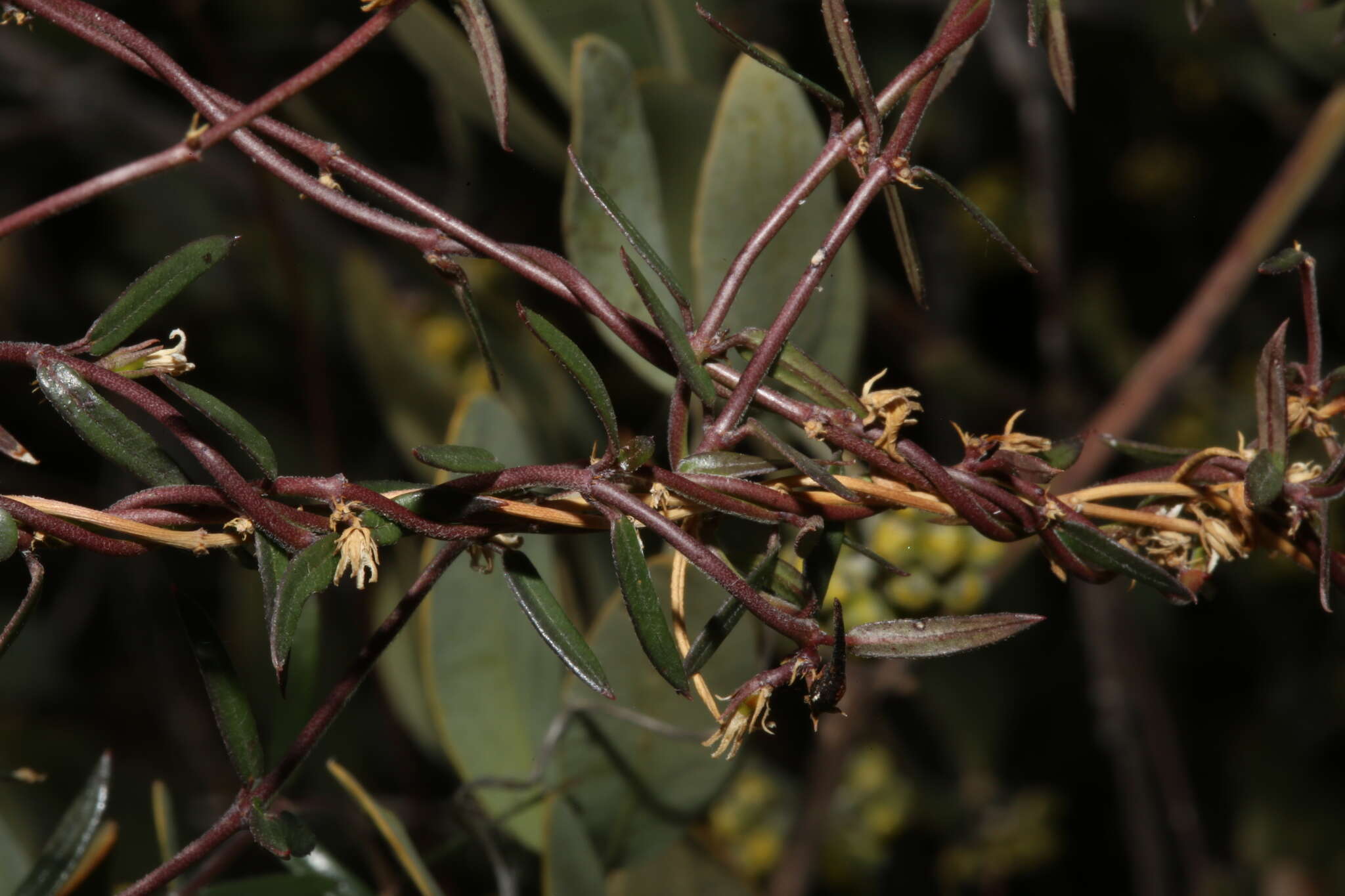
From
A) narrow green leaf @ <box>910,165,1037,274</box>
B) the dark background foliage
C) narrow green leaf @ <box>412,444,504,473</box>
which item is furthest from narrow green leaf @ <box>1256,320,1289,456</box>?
the dark background foliage

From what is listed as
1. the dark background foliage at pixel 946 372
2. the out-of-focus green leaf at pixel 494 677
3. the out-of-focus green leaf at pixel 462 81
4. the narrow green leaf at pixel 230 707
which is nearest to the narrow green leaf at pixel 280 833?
the narrow green leaf at pixel 230 707

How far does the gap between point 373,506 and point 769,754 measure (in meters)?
1.79

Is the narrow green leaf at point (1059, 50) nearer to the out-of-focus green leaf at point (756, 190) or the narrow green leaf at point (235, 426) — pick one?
the out-of-focus green leaf at point (756, 190)

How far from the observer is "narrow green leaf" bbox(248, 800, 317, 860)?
1.69 ft

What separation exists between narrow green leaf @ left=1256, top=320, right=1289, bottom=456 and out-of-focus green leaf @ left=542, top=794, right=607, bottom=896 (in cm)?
58

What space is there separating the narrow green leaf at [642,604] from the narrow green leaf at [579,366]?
0.13 ft

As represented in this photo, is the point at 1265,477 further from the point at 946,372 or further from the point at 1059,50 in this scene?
the point at 946,372

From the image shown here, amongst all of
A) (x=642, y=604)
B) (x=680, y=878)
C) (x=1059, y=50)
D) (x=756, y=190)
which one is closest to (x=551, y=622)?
(x=642, y=604)

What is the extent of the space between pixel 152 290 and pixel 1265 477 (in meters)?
0.50

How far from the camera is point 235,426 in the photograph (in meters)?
0.46

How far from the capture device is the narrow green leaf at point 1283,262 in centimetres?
50

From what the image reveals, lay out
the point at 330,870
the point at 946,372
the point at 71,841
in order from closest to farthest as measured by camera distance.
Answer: the point at 71,841, the point at 330,870, the point at 946,372

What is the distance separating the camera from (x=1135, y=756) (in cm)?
193

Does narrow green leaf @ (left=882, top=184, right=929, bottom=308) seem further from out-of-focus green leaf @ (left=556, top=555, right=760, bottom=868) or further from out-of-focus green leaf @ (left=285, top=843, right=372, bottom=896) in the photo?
out-of-focus green leaf @ (left=285, top=843, right=372, bottom=896)
